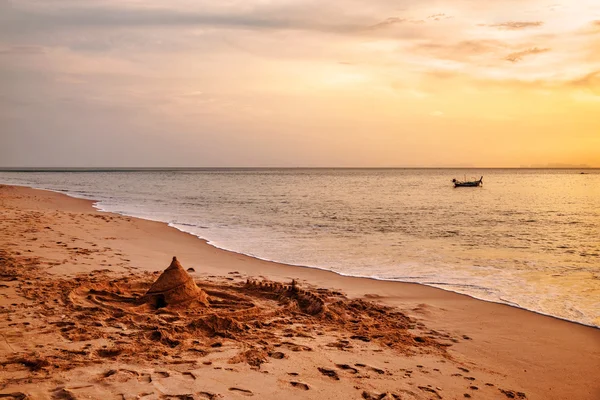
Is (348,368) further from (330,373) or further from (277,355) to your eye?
(277,355)

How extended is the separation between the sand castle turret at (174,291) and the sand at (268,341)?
0.07 feet

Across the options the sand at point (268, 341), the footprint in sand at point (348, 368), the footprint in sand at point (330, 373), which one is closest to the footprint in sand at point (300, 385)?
the sand at point (268, 341)

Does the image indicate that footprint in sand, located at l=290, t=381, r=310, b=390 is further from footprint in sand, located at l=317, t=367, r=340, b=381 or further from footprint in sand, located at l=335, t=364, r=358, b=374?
footprint in sand, located at l=335, t=364, r=358, b=374

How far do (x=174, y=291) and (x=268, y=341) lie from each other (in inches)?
87.4

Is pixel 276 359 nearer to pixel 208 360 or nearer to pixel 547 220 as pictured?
pixel 208 360

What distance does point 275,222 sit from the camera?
21.4 m

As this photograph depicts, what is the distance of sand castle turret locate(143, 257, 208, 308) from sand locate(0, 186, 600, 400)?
0.02 metres

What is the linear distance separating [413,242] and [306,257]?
4.86 meters

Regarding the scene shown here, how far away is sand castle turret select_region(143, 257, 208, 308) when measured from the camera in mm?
7129

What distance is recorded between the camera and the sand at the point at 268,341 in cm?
442

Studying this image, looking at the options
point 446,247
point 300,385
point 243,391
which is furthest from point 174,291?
point 446,247

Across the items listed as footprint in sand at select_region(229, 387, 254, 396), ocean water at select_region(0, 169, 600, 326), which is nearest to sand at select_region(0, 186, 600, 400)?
footprint in sand at select_region(229, 387, 254, 396)

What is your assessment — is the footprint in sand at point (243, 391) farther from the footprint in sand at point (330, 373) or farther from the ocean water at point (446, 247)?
the ocean water at point (446, 247)

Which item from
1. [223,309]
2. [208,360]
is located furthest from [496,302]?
[208,360]
